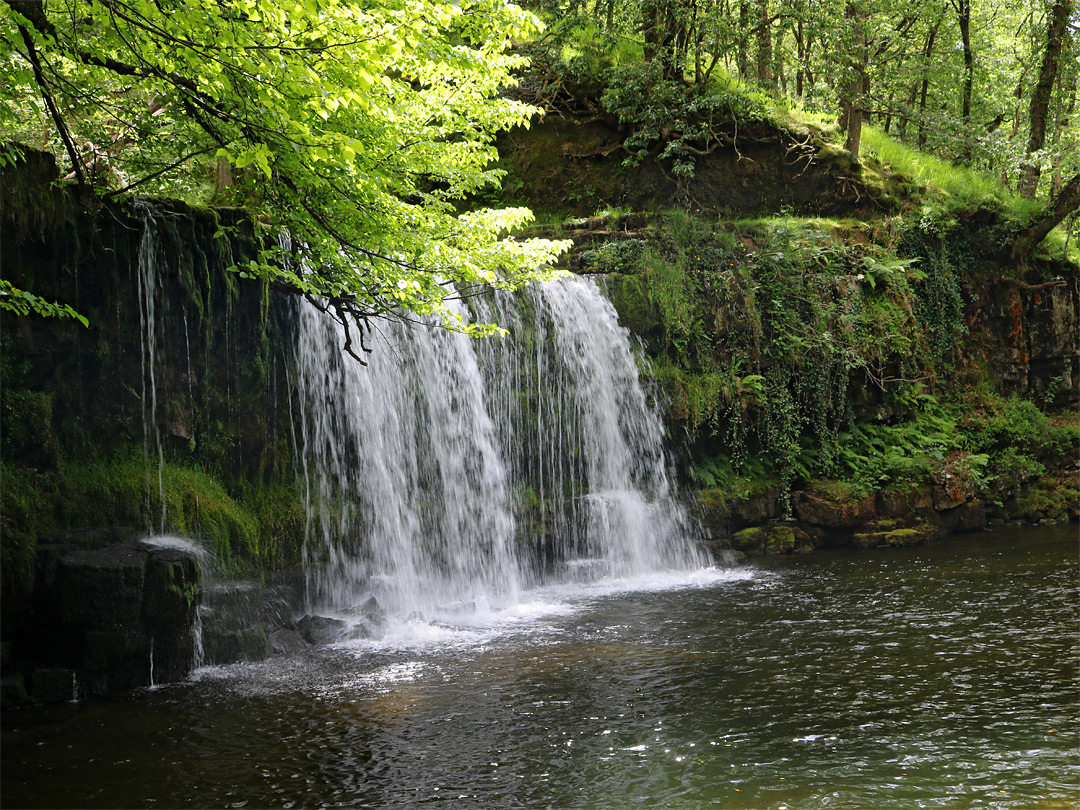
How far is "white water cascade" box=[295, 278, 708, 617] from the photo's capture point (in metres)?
10.6

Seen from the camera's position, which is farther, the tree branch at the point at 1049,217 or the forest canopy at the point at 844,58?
the forest canopy at the point at 844,58

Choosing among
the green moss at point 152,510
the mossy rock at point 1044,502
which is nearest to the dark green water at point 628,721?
the green moss at point 152,510

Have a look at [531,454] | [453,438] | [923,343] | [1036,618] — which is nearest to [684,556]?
[531,454]

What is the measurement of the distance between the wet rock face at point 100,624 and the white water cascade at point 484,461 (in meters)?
2.56

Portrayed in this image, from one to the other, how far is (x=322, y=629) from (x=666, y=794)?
539cm

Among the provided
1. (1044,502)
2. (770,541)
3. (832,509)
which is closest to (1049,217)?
(1044,502)

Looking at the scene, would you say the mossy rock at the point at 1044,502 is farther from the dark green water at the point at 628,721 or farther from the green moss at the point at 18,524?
the green moss at the point at 18,524

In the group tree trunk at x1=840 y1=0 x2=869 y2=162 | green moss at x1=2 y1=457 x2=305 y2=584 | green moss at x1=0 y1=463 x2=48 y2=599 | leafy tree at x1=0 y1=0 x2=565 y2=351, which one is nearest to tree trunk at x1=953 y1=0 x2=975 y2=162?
tree trunk at x1=840 y1=0 x2=869 y2=162

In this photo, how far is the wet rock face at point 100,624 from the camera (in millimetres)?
7148

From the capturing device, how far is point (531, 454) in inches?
505

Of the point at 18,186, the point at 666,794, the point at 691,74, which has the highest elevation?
the point at 691,74

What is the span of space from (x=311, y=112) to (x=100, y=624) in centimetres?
518

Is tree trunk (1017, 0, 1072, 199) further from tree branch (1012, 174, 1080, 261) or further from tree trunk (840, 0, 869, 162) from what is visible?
tree trunk (840, 0, 869, 162)

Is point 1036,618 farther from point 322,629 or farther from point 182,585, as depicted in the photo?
point 182,585
